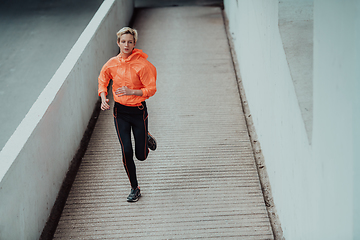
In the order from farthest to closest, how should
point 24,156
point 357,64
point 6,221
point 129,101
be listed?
point 129,101, point 24,156, point 6,221, point 357,64

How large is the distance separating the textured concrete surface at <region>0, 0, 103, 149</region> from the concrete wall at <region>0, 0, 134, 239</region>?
3.47 ft

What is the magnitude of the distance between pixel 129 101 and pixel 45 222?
3.72 ft

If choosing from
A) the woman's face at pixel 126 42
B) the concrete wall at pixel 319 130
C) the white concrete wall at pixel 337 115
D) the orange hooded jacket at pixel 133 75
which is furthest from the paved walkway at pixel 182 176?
the woman's face at pixel 126 42

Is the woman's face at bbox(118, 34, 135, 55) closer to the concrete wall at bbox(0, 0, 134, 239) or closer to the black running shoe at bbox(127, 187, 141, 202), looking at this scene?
the concrete wall at bbox(0, 0, 134, 239)

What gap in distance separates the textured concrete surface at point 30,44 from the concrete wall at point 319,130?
2.92 m

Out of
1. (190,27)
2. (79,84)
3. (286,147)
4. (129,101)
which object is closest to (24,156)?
(129,101)

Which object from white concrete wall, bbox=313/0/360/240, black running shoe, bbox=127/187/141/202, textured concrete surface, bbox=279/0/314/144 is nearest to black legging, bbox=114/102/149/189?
black running shoe, bbox=127/187/141/202

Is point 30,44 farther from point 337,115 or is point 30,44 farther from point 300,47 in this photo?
point 337,115

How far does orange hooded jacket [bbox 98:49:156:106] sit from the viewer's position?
267 centimetres

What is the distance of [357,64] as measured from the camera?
1401mm

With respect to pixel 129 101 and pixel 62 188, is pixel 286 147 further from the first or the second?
pixel 62 188

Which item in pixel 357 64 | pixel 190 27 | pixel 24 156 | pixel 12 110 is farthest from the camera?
pixel 190 27

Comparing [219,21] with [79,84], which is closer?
[79,84]

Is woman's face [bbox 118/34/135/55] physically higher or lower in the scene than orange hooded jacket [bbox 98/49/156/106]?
higher
